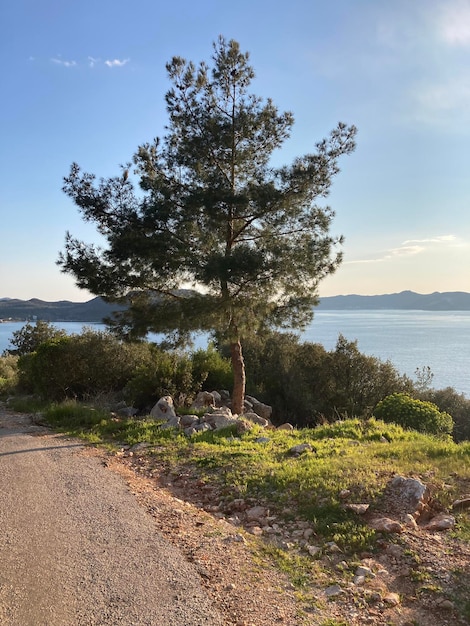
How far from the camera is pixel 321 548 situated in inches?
171

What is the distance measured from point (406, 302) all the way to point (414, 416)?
241 feet

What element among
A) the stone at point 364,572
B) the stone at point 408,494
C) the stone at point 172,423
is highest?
the stone at point 408,494

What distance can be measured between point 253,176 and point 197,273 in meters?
2.89

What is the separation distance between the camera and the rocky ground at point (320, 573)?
3260 millimetres

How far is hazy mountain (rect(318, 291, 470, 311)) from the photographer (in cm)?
7419

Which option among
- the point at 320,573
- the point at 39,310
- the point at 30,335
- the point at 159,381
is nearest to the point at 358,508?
the point at 320,573

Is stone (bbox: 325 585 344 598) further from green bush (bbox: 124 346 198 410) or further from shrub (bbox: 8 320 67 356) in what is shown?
shrub (bbox: 8 320 67 356)

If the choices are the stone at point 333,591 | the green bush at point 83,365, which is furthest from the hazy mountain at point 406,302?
the stone at point 333,591

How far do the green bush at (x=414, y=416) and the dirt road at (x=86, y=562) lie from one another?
734 cm

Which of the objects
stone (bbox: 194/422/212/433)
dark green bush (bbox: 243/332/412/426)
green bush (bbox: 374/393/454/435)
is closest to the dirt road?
stone (bbox: 194/422/212/433)

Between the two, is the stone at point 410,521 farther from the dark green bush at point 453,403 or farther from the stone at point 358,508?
the dark green bush at point 453,403

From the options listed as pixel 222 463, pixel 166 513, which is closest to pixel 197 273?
pixel 222 463

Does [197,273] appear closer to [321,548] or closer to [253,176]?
[253,176]

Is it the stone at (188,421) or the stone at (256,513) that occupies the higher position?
the stone at (256,513)
